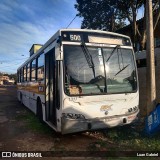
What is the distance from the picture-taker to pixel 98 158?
229 inches

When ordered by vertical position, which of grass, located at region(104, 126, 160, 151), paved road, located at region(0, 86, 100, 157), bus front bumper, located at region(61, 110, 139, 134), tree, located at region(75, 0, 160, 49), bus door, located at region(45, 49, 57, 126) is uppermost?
tree, located at region(75, 0, 160, 49)

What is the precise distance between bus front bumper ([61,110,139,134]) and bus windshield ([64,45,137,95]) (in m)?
0.75

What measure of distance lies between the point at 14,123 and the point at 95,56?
17.6ft

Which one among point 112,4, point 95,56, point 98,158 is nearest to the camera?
point 98,158

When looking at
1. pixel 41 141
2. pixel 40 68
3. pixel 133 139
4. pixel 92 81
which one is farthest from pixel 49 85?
pixel 133 139

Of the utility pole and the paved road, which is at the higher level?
the utility pole

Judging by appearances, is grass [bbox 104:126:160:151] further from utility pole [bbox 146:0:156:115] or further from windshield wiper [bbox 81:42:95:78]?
windshield wiper [bbox 81:42:95:78]

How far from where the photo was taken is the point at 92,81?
688 centimetres

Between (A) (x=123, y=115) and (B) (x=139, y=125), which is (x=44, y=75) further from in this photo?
(B) (x=139, y=125)

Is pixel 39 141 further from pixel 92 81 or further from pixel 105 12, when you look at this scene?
pixel 105 12

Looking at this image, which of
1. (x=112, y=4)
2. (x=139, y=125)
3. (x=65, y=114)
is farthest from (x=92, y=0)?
(x=65, y=114)

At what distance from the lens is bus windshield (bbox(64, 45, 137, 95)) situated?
265 inches

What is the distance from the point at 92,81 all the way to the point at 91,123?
118cm

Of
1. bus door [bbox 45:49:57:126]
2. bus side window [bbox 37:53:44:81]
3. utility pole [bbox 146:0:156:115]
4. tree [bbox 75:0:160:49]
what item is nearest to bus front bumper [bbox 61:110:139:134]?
utility pole [bbox 146:0:156:115]
